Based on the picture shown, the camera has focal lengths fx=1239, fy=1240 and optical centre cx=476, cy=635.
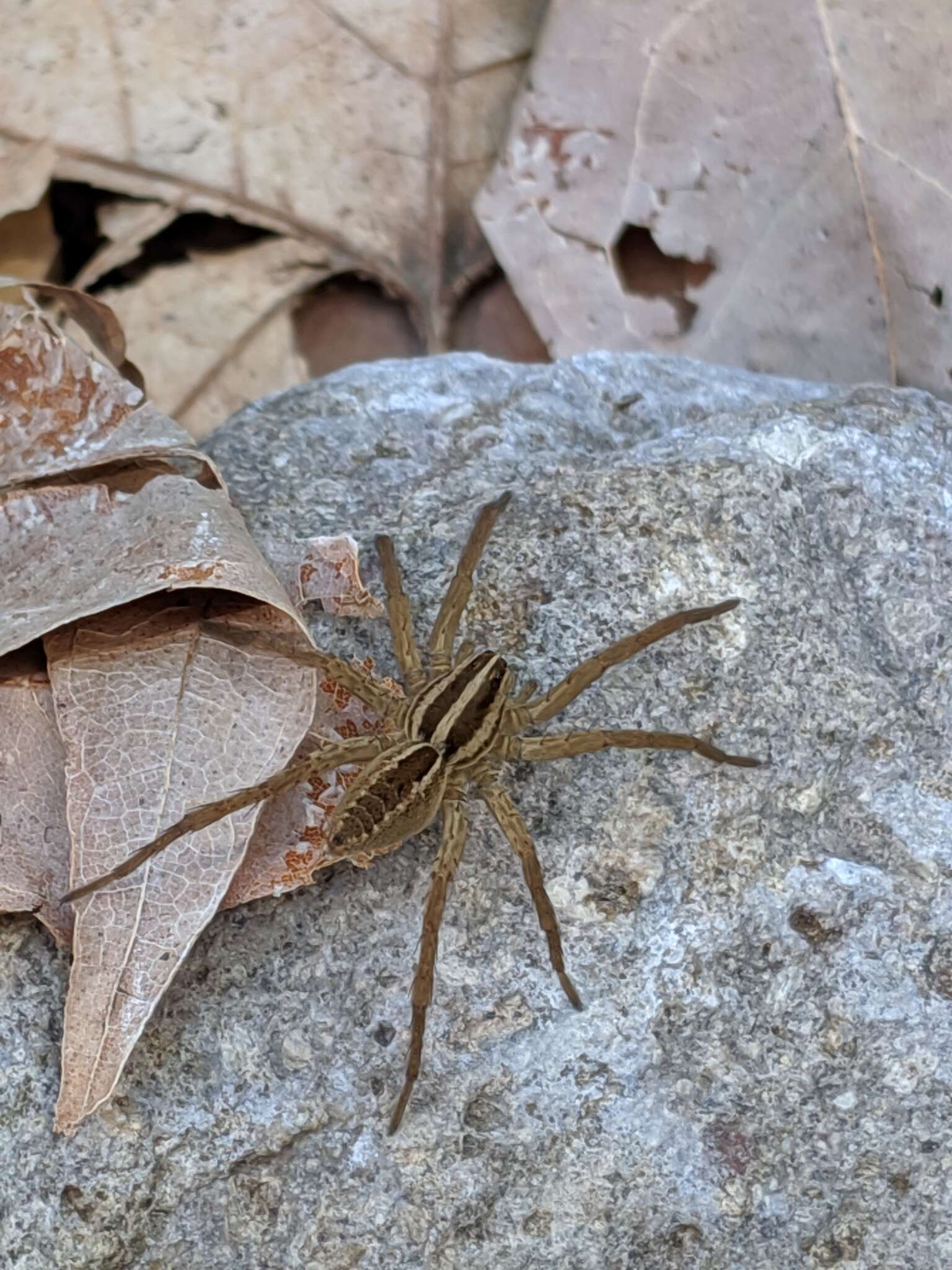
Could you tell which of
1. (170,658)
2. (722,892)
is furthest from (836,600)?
(170,658)

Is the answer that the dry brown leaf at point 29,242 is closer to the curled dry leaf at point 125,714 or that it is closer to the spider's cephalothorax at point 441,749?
the curled dry leaf at point 125,714

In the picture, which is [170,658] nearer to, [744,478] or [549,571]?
[549,571]

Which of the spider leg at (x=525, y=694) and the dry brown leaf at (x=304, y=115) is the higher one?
the dry brown leaf at (x=304, y=115)

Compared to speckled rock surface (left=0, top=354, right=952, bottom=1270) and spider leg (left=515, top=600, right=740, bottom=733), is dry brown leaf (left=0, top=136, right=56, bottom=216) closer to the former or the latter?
speckled rock surface (left=0, top=354, right=952, bottom=1270)

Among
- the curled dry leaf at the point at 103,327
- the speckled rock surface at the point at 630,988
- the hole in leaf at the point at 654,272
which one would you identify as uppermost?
the hole in leaf at the point at 654,272

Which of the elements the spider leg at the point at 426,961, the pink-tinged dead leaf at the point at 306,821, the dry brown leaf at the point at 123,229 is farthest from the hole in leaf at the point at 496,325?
the spider leg at the point at 426,961

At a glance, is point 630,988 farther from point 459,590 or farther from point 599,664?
point 459,590

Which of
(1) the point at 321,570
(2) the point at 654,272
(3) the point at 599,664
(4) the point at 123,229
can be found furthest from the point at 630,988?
(4) the point at 123,229
